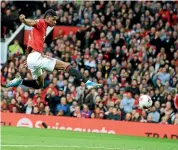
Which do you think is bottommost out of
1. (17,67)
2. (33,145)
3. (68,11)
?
(33,145)

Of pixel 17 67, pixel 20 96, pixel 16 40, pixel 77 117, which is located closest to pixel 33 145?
pixel 77 117

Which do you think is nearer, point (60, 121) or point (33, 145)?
point (33, 145)

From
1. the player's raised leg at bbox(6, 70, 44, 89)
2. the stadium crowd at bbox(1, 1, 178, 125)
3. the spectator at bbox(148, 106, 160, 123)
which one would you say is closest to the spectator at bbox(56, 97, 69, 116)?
the stadium crowd at bbox(1, 1, 178, 125)

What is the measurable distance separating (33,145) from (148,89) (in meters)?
10.4

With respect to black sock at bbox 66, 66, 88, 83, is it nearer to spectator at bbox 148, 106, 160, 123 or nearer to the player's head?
the player's head

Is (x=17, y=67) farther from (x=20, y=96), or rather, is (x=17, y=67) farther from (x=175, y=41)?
(x=175, y=41)

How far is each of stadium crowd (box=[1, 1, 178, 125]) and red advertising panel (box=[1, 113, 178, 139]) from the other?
0.54 meters

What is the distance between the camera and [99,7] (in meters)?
33.7

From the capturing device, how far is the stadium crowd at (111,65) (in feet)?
91.2

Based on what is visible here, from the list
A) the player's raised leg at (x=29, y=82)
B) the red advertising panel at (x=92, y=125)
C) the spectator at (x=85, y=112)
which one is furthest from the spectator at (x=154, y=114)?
the player's raised leg at (x=29, y=82)

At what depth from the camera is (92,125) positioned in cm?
2722

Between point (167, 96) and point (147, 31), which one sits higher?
point (147, 31)

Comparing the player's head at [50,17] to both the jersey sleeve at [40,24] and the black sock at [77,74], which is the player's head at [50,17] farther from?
the black sock at [77,74]

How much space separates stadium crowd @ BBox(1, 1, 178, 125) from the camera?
91.2 ft
